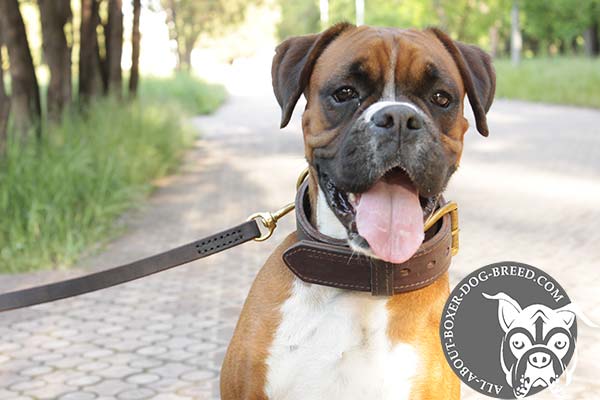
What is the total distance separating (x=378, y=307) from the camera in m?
3.04

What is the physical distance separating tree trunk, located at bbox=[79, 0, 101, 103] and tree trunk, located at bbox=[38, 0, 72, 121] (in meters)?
1.79

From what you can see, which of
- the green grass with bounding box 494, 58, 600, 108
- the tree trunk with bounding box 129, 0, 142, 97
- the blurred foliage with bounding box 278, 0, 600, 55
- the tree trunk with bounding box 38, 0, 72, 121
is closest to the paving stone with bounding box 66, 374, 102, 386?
the tree trunk with bounding box 38, 0, 72, 121

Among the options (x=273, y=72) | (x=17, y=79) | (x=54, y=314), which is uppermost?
(x=273, y=72)

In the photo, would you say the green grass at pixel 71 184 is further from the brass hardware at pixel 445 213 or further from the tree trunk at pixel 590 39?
the tree trunk at pixel 590 39

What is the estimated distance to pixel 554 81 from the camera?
97.1ft

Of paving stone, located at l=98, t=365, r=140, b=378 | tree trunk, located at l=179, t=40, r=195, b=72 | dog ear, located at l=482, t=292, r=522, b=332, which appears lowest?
tree trunk, located at l=179, t=40, r=195, b=72

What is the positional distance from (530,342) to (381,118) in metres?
0.99

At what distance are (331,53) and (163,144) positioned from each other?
11684 millimetres

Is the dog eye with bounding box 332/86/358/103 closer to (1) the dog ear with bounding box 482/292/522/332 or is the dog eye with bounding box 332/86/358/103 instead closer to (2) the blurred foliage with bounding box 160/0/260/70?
(1) the dog ear with bounding box 482/292/522/332

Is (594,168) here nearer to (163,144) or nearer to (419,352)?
(163,144)

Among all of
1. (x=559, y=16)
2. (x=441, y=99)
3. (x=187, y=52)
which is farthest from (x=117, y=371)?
(x=187, y=52)

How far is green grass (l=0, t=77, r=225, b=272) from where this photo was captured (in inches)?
315

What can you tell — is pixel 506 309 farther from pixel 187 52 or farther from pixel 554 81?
pixel 187 52

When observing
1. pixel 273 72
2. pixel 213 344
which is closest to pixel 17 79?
pixel 213 344
